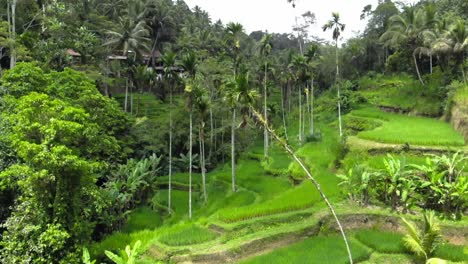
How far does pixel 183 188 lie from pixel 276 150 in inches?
409

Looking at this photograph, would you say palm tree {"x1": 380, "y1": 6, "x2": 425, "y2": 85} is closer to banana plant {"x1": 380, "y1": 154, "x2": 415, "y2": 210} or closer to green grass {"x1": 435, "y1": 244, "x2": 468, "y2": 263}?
banana plant {"x1": 380, "y1": 154, "x2": 415, "y2": 210}

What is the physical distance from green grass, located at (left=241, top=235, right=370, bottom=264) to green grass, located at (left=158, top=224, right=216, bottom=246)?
2.05 meters

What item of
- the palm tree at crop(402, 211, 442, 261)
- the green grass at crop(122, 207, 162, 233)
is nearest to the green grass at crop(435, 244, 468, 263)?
the palm tree at crop(402, 211, 442, 261)

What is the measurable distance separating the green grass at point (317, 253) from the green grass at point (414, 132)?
10006mm

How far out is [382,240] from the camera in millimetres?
15680

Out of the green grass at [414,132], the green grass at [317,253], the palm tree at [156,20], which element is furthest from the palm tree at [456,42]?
the palm tree at [156,20]

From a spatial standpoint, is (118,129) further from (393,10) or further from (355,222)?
(393,10)

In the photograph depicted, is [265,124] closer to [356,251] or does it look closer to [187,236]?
[356,251]

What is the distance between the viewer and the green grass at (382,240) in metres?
15.0

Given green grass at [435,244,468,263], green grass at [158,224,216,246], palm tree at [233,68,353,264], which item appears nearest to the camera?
palm tree at [233,68,353,264]

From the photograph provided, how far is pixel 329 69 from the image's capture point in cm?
6072

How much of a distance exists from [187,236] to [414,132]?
16761 mm

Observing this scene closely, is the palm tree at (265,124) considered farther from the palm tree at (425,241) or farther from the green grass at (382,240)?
the palm tree at (425,241)

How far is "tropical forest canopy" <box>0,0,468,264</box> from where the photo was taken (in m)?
15.9
